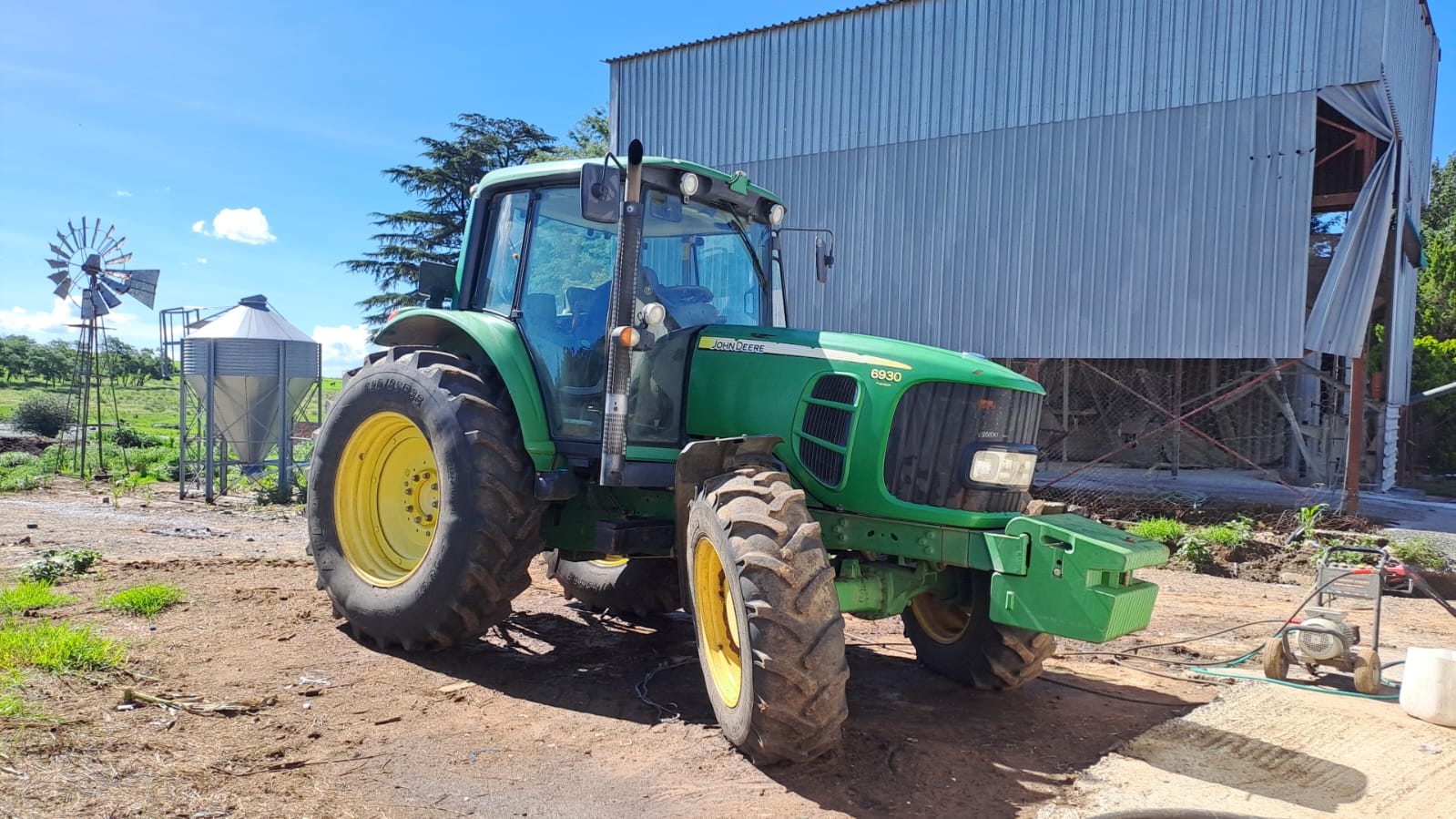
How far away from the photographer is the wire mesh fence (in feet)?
48.9

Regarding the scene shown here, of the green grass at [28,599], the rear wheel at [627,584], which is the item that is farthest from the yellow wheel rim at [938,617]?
the green grass at [28,599]

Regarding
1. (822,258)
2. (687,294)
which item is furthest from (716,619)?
(822,258)

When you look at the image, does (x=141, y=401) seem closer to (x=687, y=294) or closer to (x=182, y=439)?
(x=182, y=439)

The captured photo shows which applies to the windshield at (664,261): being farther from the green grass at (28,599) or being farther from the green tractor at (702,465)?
the green grass at (28,599)

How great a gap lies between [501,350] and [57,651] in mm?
2679

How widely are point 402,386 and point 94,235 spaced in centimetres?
1487

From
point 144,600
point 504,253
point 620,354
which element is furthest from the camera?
point 144,600

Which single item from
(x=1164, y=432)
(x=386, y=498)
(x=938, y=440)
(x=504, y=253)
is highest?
(x=504, y=253)

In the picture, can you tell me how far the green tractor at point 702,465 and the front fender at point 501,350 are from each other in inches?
0.6

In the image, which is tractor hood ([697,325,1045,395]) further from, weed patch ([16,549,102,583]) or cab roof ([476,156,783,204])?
weed patch ([16,549,102,583])

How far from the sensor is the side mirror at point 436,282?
661 centimetres

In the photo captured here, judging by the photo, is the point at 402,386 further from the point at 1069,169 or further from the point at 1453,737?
the point at 1069,169

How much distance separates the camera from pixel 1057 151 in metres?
14.4

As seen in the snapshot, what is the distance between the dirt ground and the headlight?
1.23 m
